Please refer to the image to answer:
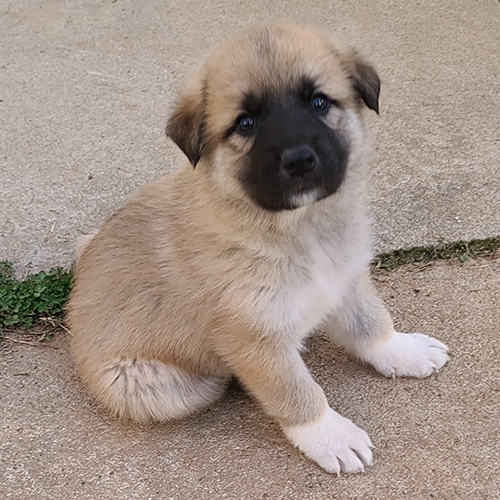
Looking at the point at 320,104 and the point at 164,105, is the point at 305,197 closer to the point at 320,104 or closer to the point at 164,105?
the point at 320,104

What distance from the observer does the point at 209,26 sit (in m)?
5.66

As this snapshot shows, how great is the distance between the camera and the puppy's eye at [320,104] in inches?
94.1

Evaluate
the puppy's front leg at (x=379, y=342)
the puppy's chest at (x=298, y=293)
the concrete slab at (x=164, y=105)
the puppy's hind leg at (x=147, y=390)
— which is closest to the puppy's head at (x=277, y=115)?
the puppy's chest at (x=298, y=293)

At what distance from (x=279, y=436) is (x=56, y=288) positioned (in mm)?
1450

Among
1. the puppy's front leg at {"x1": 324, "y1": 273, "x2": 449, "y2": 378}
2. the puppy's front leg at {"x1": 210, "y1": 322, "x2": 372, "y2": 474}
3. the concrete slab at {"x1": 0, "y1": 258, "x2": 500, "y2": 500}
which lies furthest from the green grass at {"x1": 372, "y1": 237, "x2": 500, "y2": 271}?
the puppy's front leg at {"x1": 210, "y1": 322, "x2": 372, "y2": 474}

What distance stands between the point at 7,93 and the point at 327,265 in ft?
11.4

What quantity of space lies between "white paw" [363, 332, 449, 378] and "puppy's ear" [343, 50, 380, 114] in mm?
1061

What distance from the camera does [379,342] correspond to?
3000 mm

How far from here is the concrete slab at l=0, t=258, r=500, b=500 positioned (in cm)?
261

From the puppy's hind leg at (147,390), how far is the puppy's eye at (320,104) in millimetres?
1232

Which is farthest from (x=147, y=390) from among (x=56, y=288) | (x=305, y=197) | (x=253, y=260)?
(x=305, y=197)

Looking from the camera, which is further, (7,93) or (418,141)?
(7,93)

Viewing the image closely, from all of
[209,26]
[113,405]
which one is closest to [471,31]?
[209,26]

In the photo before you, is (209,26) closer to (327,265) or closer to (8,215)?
(8,215)
